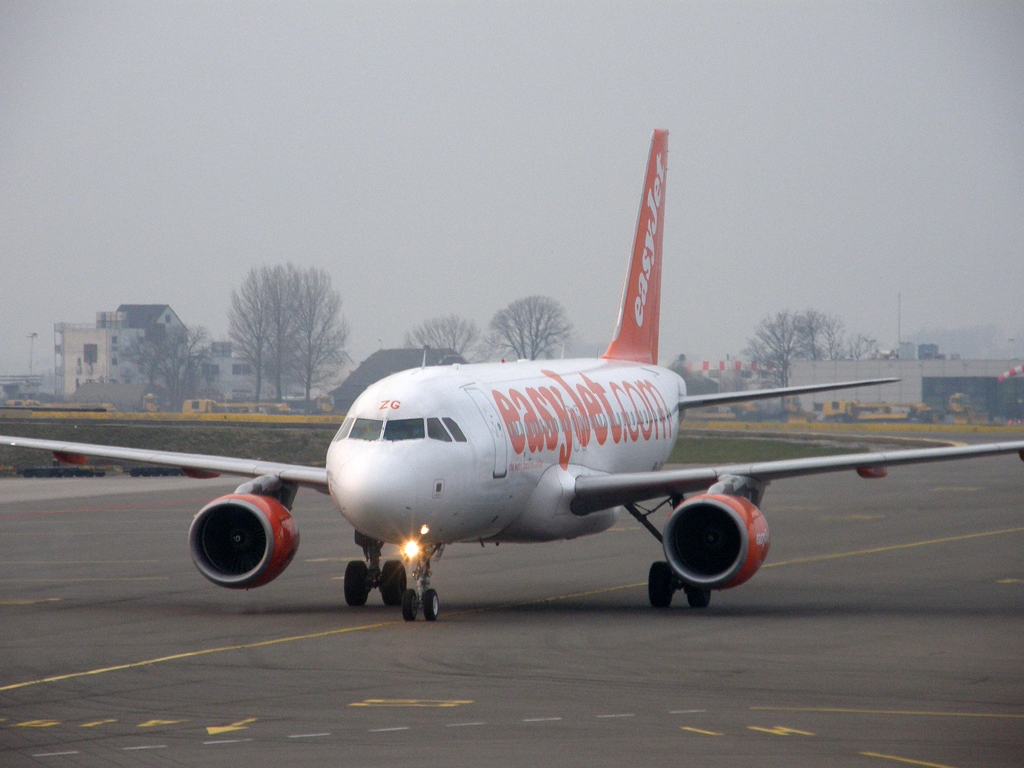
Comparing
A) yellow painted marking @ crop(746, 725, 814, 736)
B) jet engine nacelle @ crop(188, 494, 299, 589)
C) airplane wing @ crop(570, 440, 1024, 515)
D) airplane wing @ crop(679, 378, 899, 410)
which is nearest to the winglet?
airplane wing @ crop(679, 378, 899, 410)

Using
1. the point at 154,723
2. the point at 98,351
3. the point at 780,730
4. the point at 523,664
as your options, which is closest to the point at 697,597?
the point at 523,664

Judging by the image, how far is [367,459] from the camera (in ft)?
65.0

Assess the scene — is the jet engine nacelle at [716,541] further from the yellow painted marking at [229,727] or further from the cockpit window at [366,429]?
the yellow painted marking at [229,727]

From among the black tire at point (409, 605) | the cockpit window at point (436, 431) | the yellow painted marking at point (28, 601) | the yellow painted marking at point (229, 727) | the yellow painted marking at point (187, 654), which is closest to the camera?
the yellow painted marking at point (229, 727)

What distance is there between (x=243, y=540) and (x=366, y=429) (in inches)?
159

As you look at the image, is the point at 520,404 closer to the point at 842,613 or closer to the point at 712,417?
the point at 842,613

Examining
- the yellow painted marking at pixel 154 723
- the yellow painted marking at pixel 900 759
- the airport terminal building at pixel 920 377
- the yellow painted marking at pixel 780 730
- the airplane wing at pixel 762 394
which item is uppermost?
the airport terminal building at pixel 920 377

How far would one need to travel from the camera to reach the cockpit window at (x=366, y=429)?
2042 centimetres

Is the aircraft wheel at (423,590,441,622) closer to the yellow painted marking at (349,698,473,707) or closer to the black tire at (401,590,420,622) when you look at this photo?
the black tire at (401,590,420,622)

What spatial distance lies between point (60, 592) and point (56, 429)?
51043 mm

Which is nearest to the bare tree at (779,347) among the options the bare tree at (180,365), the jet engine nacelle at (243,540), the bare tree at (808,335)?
the bare tree at (808,335)

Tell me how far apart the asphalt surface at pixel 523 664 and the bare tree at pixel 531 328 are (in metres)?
92.7

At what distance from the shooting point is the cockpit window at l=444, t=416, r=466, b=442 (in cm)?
2081

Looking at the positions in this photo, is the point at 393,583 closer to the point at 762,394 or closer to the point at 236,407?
the point at 762,394
